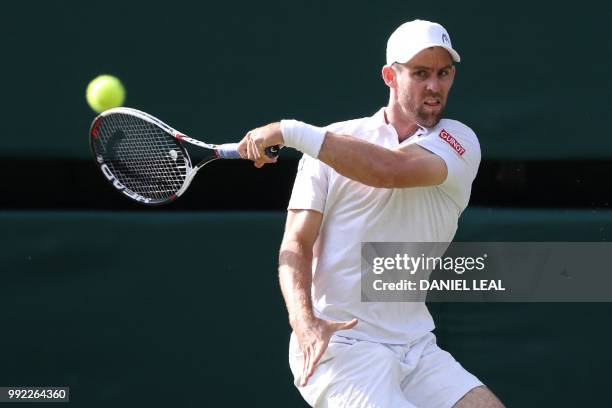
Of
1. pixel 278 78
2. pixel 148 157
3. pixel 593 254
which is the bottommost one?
pixel 593 254

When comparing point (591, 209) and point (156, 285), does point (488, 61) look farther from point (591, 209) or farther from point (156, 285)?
point (156, 285)

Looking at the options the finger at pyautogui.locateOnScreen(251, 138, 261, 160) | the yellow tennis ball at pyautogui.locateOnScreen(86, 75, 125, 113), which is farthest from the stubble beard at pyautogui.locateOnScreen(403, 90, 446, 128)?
the yellow tennis ball at pyautogui.locateOnScreen(86, 75, 125, 113)

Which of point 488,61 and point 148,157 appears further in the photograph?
point 488,61

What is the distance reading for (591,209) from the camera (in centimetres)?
474

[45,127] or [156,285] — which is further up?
[45,127]

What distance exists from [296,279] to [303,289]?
4cm

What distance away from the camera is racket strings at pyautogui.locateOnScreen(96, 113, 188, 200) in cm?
407

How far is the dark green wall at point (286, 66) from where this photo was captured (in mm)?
4707

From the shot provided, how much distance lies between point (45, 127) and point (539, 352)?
6.88 ft

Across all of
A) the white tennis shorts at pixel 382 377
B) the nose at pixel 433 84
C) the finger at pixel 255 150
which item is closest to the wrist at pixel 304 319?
the white tennis shorts at pixel 382 377

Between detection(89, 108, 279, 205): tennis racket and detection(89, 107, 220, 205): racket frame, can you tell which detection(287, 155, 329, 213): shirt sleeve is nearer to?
detection(89, 107, 220, 205): racket frame

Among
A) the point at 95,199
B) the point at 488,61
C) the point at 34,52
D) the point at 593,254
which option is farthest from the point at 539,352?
the point at 34,52

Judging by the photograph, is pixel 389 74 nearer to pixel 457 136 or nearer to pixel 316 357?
pixel 457 136

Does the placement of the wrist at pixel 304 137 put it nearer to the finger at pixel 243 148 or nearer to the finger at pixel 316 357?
the finger at pixel 243 148
